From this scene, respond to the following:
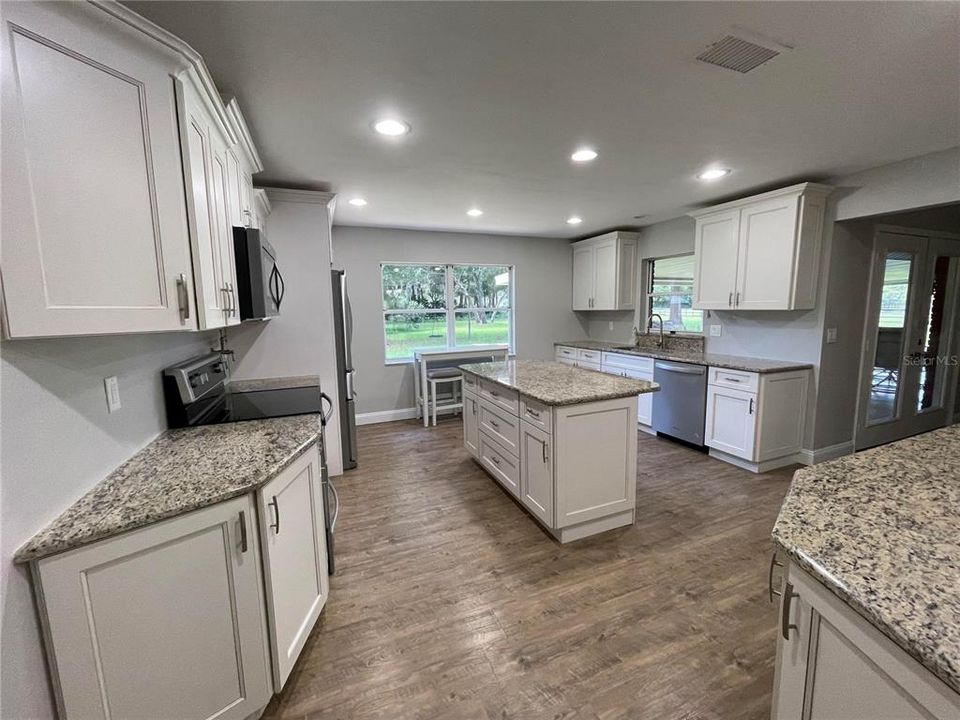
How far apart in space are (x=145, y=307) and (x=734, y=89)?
2491 millimetres

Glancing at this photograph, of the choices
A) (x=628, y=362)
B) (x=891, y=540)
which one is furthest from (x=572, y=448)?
(x=628, y=362)

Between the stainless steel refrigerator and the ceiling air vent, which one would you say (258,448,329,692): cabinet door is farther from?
the ceiling air vent

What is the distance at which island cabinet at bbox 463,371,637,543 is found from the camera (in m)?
2.30

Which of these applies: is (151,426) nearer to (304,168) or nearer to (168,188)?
(168,188)

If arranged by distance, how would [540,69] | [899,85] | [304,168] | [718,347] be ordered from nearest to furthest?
[540,69]
[899,85]
[304,168]
[718,347]

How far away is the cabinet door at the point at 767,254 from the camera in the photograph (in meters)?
3.21

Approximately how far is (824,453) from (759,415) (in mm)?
937

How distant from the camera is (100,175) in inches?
41.6

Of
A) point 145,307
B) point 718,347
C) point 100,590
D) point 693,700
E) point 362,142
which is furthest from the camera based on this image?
point 718,347

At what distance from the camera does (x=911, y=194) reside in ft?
9.04

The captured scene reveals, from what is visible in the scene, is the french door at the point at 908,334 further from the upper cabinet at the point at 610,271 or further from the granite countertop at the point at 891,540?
the granite countertop at the point at 891,540

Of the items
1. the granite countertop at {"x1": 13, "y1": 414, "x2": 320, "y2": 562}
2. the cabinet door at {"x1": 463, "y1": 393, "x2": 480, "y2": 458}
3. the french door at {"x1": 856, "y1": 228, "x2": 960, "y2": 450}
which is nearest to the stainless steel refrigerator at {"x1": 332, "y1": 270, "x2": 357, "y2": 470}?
the cabinet door at {"x1": 463, "y1": 393, "x2": 480, "y2": 458}

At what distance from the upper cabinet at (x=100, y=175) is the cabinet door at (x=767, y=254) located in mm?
3915

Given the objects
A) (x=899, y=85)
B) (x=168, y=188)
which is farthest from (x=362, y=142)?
(x=899, y=85)
